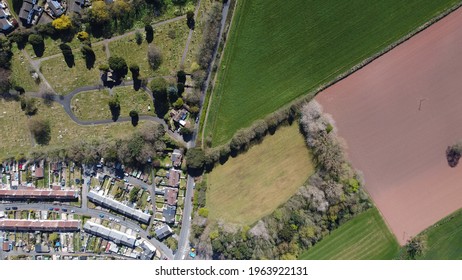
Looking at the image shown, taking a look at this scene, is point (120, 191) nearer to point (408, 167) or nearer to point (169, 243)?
point (169, 243)

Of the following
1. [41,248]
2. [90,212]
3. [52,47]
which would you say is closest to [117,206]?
[90,212]

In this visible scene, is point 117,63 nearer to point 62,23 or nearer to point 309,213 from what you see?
point 62,23

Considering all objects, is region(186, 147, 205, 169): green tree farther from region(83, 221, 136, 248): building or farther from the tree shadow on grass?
the tree shadow on grass

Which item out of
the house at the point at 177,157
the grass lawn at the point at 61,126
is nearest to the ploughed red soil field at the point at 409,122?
the house at the point at 177,157

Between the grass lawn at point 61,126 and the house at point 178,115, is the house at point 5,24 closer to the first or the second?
the grass lawn at point 61,126

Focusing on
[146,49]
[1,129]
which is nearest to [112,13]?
[146,49]

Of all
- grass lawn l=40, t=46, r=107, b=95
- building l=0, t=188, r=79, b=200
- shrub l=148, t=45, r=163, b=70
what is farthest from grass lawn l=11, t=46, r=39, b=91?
shrub l=148, t=45, r=163, b=70
